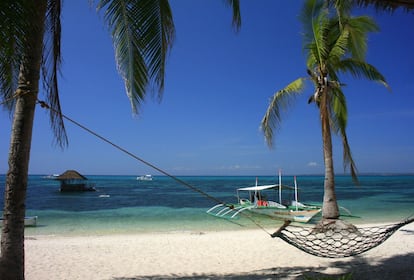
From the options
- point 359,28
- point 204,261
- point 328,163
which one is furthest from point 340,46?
point 204,261

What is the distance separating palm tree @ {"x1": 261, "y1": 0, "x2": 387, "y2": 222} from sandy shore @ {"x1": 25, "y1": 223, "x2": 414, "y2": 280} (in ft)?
7.24

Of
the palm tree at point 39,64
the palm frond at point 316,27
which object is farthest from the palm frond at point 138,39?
the palm frond at point 316,27

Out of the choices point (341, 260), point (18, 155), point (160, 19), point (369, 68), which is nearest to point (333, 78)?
point (369, 68)

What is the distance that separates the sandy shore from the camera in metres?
4.81

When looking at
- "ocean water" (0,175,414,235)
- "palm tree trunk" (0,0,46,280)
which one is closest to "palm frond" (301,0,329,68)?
"ocean water" (0,175,414,235)

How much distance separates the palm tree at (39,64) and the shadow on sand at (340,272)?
7.62 ft

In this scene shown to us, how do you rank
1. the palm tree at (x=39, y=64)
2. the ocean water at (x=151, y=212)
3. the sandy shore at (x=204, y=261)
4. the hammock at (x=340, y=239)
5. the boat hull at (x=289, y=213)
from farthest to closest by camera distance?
the boat hull at (x=289, y=213)
the ocean water at (x=151, y=212)
the sandy shore at (x=204, y=261)
the hammock at (x=340, y=239)
the palm tree at (x=39, y=64)

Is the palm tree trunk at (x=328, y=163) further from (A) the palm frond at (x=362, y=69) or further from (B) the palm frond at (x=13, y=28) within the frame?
(B) the palm frond at (x=13, y=28)

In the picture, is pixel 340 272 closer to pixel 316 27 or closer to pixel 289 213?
pixel 316 27

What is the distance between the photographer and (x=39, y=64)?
3178 millimetres

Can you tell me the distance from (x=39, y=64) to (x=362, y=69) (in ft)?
24.2

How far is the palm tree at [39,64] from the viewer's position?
2953 millimetres

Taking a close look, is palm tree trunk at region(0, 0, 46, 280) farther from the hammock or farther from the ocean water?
the hammock

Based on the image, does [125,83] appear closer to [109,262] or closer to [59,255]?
[109,262]
